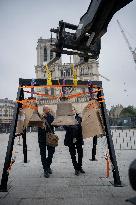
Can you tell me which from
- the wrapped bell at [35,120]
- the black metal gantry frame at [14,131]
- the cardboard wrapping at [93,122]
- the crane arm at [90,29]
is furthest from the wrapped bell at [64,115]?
the crane arm at [90,29]

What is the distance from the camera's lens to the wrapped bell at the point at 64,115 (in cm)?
554

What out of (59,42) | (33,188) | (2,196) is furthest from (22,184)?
(59,42)

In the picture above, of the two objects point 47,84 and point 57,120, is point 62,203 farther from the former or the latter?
point 47,84

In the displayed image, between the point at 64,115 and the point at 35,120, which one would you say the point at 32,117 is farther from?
the point at 64,115

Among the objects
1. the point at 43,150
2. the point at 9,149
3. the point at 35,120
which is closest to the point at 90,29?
the point at 35,120

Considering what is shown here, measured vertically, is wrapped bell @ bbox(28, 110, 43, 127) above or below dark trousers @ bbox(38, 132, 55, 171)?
above

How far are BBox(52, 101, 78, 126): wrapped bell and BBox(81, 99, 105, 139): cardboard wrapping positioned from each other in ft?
1.09

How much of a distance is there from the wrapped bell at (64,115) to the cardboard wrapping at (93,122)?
13.1 inches

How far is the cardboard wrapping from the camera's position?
18.1 feet

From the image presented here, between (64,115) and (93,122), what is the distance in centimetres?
68

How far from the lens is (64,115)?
19.1ft

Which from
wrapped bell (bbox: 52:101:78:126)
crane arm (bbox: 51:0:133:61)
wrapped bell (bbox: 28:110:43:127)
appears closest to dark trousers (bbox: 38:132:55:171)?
wrapped bell (bbox: 28:110:43:127)

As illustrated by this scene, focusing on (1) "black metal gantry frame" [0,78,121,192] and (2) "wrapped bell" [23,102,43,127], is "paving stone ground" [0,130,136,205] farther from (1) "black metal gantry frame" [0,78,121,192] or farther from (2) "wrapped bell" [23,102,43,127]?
(2) "wrapped bell" [23,102,43,127]

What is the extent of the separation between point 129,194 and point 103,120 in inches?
69.2
